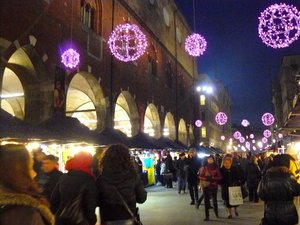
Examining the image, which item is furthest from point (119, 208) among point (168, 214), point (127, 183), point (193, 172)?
point (193, 172)

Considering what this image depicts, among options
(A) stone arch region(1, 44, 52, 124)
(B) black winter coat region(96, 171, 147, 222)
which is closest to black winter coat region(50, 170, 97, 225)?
(B) black winter coat region(96, 171, 147, 222)

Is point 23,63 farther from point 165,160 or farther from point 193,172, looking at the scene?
point 165,160

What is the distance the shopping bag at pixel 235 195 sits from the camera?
38.7ft

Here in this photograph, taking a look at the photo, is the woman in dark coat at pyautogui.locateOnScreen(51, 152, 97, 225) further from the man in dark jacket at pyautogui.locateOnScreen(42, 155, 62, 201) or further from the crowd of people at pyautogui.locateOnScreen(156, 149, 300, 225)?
the crowd of people at pyautogui.locateOnScreen(156, 149, 300, 225)

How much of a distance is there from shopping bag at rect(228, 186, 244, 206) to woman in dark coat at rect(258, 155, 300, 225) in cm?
554

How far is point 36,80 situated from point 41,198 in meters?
13.2

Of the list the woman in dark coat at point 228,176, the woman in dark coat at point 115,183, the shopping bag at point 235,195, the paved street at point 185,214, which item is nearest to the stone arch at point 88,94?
the paved street at point 185,214

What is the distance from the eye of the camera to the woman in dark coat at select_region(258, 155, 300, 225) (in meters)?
6.13

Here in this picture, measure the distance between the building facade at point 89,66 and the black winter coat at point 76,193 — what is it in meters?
8.23

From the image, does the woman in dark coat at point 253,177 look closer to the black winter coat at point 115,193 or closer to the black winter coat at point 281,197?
the black winter coat at point 281,197

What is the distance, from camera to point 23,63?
596 inches

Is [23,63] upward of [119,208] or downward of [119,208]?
upward

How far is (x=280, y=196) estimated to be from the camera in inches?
243

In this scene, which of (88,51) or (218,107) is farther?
(218,107)
